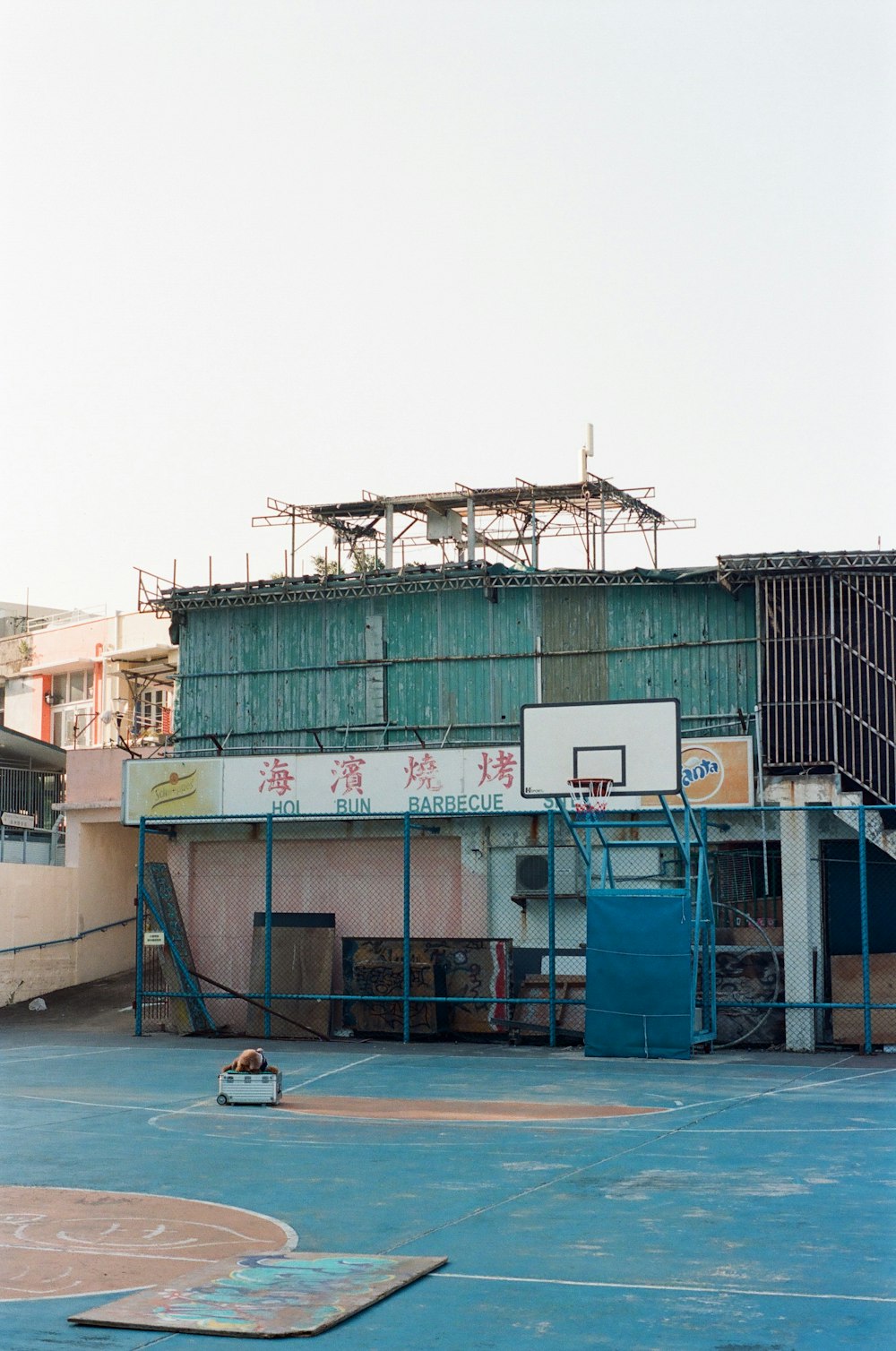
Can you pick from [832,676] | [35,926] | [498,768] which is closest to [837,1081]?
[832,676]

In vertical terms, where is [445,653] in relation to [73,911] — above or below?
above

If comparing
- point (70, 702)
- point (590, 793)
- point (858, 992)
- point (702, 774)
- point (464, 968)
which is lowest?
point (858, 992)

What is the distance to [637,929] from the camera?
23812 millimetres

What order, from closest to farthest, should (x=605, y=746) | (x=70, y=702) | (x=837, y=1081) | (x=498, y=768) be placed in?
(x=837, y=1081), (x=605, y=746), (x=498, y=768), (x=70, y=702)

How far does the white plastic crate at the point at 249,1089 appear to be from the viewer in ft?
59.3

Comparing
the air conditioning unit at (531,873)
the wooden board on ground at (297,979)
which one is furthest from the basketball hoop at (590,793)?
the wooden board on ground at (297,979)

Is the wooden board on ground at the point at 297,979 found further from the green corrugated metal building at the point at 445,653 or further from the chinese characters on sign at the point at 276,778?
the green corrugated metal building at the point at 445,653

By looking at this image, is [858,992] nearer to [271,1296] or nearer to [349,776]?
[349,776]

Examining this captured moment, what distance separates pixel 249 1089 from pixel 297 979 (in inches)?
435

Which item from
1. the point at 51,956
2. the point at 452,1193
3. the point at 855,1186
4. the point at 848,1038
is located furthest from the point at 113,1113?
the point at 51,956

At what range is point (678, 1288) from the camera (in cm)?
904

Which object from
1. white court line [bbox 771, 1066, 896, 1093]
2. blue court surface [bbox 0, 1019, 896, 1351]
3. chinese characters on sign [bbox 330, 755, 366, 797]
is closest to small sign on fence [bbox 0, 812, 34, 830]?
chinese characters on sign [bbox 330, 755, 366, 797]

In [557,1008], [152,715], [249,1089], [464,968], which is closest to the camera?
[249,1089]

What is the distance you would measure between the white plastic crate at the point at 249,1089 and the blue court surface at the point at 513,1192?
18 cm
